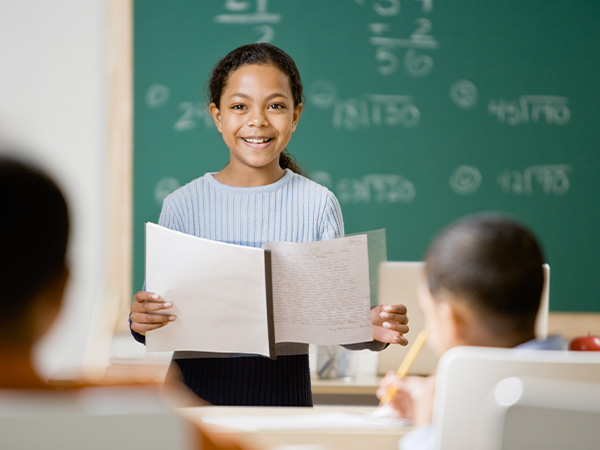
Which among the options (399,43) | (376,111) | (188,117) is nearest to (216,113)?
(188,117)

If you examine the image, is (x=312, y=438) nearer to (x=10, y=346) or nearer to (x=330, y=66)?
(x=10, y=346)

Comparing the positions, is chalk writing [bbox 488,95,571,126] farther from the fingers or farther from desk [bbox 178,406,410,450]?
desk [bbox 178,406,410,450]

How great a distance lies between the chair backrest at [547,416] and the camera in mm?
716

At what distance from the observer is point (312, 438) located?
123cm

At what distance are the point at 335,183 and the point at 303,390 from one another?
157cm

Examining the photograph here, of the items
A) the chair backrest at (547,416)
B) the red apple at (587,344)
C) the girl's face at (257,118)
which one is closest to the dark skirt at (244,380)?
the girl's face at (257,118)

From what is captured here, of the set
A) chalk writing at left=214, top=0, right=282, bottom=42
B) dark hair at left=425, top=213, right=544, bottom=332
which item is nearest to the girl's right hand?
dark hair at left=425, top=213, right=544, bottom=332

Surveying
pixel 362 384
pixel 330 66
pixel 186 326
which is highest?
pixel 330 66

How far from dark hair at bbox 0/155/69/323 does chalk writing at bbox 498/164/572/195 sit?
2673 millimetres

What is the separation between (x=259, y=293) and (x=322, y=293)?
5.6 inches

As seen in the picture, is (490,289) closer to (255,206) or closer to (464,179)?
(255,206)

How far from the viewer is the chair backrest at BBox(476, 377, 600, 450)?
72 centimetres

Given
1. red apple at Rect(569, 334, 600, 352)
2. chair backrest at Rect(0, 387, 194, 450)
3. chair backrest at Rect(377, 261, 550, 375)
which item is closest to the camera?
chair backrest at Rect(0, 387, 194, 450)

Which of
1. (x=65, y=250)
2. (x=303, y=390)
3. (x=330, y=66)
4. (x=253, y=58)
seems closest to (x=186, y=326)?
(x=303, y=390)
